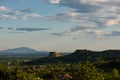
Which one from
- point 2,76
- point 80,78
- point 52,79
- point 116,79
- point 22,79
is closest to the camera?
point 80,78

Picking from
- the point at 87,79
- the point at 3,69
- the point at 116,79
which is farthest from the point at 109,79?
the point at 87,79

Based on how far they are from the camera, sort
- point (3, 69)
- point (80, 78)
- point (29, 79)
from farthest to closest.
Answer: point (3, 69), point (29, 79), point (80, 78)

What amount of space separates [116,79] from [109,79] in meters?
3.24

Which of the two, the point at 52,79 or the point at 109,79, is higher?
the point at 109,79

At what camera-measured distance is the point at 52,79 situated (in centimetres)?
19912

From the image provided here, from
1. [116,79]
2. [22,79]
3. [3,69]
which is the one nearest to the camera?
[22,79]

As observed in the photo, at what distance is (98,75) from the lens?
2913 inches

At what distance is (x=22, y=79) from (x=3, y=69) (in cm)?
2119

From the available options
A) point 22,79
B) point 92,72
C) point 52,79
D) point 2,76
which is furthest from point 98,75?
point 52,79

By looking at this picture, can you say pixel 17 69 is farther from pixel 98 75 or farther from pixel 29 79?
pixel 98 75

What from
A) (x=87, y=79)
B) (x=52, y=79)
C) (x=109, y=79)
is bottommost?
(x=52, y=79)

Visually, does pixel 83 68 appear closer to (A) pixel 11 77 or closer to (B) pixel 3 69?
(A) pixel 11 77

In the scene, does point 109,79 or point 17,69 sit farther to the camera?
point 109,79

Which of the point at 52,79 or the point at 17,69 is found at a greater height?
the point at 17,69
